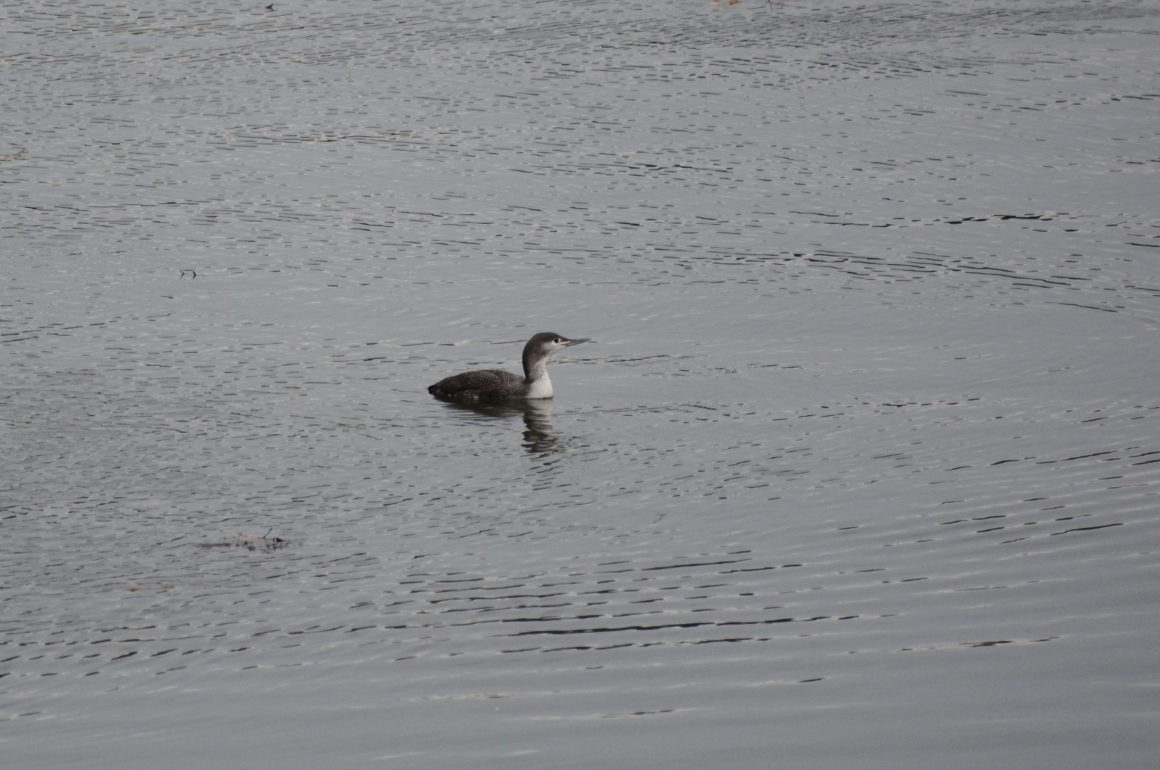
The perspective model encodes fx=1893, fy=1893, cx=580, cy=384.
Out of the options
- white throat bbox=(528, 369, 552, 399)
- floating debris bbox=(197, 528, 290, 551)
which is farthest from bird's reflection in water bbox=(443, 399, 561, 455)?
floating debris bbox=(197, 528, 290, 551)

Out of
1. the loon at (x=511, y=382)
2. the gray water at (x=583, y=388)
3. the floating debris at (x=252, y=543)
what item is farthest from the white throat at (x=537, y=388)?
→ the floating debris at (x=252, y=543)

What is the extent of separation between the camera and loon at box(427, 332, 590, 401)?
17.2 metres

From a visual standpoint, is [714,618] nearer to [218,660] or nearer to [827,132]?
[218,660]

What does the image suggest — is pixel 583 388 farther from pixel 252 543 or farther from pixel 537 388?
pixel 252 543

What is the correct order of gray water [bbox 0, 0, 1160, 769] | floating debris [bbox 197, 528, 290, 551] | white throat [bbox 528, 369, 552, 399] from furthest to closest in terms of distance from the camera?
1. white throat [bbox 528, 369, 552, 399]
2. floating debris [bbox 197, 528, 290, 551]
3. gray water [bbox 0, 0, 1160, 769]

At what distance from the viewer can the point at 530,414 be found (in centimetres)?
1727

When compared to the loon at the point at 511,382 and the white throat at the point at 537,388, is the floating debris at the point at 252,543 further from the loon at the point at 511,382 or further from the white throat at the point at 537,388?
the white throat at the point at 537,388

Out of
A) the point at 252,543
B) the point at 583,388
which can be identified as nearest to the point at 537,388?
the point at 583,388

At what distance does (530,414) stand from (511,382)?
346 millimetres

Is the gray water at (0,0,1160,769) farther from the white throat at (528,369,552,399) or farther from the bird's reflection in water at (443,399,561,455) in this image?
the white throat at (528,369,552,399)

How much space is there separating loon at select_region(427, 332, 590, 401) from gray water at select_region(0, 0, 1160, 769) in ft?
1.51

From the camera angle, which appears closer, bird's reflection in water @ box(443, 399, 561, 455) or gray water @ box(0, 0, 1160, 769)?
gray water @ box(0, 0, 1160, 769)

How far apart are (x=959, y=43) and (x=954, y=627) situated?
22.3 m

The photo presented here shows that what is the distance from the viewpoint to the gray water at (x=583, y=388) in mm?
10133
